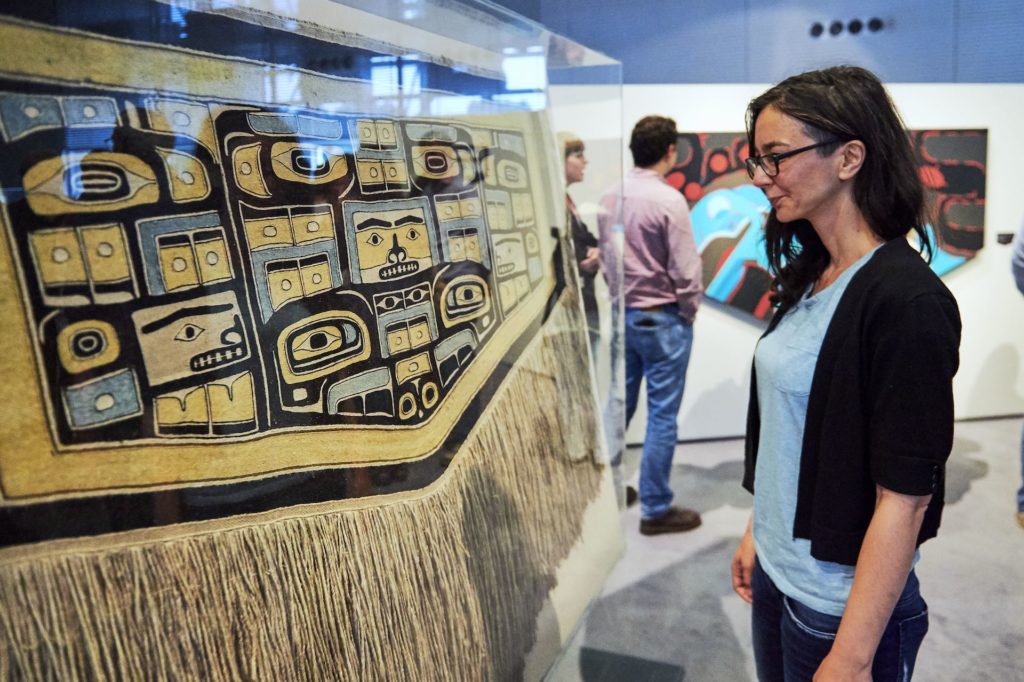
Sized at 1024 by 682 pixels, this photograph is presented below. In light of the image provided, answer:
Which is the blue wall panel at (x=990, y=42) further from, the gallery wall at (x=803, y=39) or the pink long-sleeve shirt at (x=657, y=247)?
the pink long-sleeve shirt at (x=657, y=247)

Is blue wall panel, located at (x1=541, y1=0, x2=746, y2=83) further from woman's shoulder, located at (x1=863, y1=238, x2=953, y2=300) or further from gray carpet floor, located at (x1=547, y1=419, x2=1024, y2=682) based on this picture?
woman's shoulder, located at (x1=863, y1=238, x2=953, y2=300)

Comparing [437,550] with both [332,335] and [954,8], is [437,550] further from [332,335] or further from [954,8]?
[954,8]

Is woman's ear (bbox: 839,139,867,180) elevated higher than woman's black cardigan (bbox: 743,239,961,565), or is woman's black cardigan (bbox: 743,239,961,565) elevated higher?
woman's ear (bbox: 839,139,867,180)

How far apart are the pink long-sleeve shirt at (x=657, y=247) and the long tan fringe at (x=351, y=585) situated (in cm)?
113

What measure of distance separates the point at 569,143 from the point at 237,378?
1.09 m

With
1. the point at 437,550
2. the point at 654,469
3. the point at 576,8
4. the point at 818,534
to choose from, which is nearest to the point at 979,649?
the point at 654,469

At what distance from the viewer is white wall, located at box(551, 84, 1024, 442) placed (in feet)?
11.5

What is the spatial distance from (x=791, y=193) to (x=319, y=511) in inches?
28.0

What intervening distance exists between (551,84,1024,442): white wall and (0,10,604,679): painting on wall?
2.56 m

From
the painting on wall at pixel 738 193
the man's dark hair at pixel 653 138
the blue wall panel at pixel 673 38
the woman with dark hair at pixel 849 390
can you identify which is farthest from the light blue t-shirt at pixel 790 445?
the blue wall panel at pixel 673 38

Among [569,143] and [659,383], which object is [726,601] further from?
[569,143]

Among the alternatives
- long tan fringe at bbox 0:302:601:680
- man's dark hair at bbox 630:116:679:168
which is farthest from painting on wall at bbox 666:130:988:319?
long tan fringe at bbox 0:302:601:680

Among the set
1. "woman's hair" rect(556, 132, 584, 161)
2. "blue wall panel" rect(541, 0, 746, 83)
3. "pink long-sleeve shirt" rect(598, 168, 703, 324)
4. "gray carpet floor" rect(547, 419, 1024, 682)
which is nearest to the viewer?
"woman's hair" rect(556, 132, 584, 161)

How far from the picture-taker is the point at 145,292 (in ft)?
2.17
